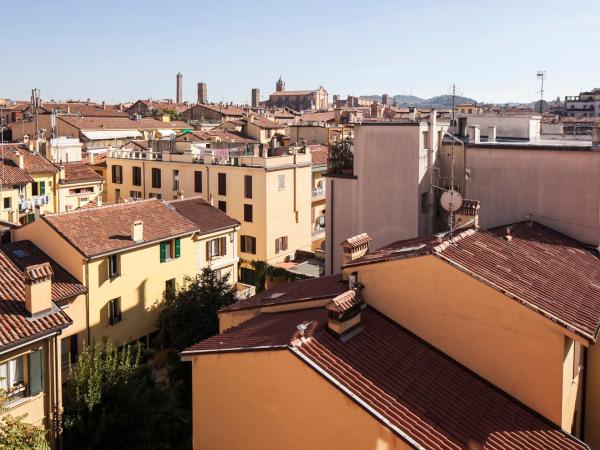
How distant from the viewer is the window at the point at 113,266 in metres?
24.6

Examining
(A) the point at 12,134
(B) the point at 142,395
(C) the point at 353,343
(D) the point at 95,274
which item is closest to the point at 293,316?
(C) the point at 353,343

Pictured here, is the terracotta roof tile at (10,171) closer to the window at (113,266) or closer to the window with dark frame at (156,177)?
the window with dark frame at (156,177)

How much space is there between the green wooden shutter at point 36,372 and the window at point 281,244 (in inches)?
974

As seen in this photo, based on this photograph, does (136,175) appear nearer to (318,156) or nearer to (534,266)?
(318,156)

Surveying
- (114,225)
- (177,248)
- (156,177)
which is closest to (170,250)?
(177,248)

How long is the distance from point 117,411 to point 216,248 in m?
15.5

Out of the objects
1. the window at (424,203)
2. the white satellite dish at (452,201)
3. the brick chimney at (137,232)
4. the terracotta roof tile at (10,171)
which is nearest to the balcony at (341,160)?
the window at (424,203)

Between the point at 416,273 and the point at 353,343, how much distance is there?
76.1 inches

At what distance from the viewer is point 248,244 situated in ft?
128

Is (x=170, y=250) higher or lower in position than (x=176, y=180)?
lower

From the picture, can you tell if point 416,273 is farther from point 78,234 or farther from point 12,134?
point 12,134

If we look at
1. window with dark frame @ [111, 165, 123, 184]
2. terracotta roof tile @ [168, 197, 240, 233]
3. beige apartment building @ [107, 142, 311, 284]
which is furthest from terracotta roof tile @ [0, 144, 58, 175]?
terracotta roof tile @ [168, 197, 240, 233]

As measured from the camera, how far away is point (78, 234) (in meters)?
24.5

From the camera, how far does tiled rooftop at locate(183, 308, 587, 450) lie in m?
9.89
